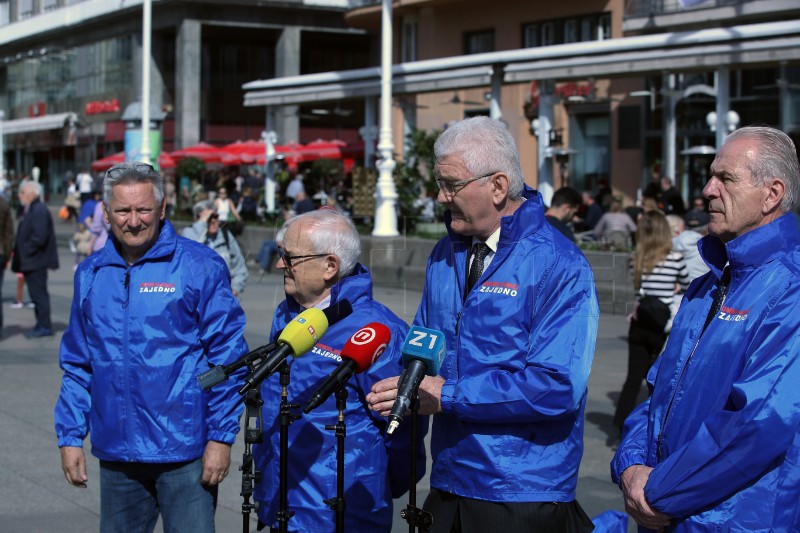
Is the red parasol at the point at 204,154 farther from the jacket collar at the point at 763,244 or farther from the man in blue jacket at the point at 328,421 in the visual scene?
the jacket collar at the point at 763,244

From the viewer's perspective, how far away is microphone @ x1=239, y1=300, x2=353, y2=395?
372 cm

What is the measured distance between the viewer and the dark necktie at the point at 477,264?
12.7 ft

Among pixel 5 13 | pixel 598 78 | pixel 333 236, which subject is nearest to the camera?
pixel 333 236

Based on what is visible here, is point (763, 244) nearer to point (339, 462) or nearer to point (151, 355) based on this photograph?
point (339, 462)

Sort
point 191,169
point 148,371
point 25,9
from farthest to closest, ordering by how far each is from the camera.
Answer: point 25,9 → point 191,169 → point 148,371

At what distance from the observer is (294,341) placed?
381cm

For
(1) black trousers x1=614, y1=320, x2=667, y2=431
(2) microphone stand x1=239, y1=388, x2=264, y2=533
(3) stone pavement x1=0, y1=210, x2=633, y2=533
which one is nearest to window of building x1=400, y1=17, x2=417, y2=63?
(3) stone pavement x1=0, y1=210, x2=633, y2=533

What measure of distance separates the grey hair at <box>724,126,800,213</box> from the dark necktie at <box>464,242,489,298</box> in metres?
0.87

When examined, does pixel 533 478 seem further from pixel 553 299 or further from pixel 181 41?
pixel 181 41

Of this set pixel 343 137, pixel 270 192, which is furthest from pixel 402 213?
pixel 343 137

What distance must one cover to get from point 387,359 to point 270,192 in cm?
2532

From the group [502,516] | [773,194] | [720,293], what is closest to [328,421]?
[502,516]

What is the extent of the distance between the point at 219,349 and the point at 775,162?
2288mm

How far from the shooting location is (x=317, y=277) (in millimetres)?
4375
